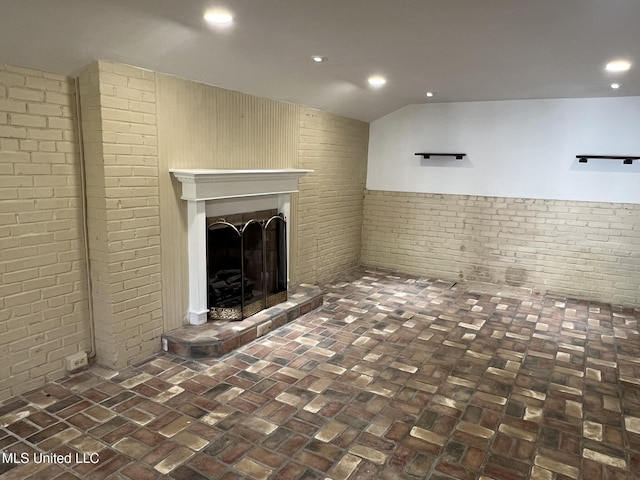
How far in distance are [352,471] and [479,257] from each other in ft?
13.9

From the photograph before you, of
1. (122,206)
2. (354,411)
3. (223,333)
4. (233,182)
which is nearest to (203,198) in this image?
(233,182)

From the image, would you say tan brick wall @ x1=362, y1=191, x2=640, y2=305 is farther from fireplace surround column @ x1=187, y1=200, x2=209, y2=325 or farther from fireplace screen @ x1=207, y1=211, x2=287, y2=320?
fireplace surround column @ x1=187, y1=200, x2=209, y2=325

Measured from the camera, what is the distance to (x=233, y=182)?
376 cm

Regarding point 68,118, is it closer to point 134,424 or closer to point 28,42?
point 28,42

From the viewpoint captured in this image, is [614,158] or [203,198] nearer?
[203,198]

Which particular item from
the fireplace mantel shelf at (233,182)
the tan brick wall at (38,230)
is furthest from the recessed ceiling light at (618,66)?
the tan brick wall at (38,230)

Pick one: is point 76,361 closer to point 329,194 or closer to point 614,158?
point 329,194

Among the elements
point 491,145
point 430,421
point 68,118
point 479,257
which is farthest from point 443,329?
point 68,118

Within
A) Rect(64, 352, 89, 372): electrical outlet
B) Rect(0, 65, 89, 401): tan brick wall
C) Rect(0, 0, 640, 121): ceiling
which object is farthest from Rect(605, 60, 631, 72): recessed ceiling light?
Rect(64, 352, 89, 372): electrical outlet

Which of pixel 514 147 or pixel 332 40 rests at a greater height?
pixel 332 40

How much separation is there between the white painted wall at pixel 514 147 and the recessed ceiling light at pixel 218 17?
389cm

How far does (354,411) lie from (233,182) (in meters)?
2.10

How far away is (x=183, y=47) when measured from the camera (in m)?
2.96

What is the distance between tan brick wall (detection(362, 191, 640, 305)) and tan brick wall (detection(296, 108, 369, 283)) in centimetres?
44
